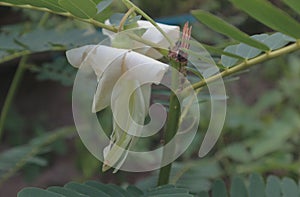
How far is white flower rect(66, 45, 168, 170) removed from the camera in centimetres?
43

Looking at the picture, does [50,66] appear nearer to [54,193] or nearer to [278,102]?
[54,193]

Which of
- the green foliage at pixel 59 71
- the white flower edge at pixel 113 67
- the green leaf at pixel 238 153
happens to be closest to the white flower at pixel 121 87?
the white flower edge at pixel 113 67

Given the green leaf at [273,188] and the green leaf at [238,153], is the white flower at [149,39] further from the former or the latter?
the green leaf at [238,153]

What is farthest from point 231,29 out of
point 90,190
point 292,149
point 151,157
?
point 292,149

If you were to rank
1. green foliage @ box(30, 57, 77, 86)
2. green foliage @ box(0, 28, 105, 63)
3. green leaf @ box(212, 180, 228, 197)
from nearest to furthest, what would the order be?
green leaf @ box(212, 180, 228, 197) → green foliage @ box(0, 28, 105, 63) → green foliage @ box(30, 57, 77, 86)

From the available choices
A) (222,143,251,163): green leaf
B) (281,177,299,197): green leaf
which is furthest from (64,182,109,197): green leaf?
(222,143,251,163): green leaf

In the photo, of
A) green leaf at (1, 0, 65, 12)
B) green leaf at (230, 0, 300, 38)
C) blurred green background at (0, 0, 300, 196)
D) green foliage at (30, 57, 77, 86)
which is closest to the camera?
green leaf at (230, 0, 300, 38)

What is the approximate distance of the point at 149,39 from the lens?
0.47 metres

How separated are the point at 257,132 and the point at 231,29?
56.7 inches

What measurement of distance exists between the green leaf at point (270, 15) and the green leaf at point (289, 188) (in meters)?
0.22

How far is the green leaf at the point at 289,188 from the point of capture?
60cm

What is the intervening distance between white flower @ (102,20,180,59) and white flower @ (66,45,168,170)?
18 millimetres

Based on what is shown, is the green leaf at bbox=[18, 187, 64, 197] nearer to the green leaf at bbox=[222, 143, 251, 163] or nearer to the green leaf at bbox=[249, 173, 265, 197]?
the green leaf at bbox=[249, 173, 265, 197]

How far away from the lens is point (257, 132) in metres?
1.83
